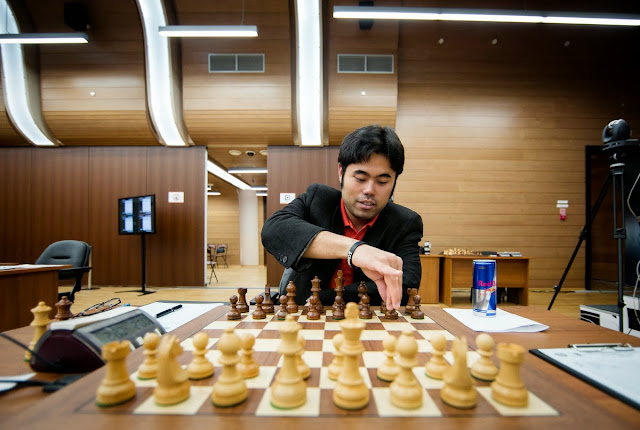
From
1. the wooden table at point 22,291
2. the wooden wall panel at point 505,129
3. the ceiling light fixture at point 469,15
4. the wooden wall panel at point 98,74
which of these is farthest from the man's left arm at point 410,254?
the wooden wall panel at point 98,74

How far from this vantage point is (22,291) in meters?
2.45

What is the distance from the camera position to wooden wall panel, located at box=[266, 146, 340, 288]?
595cm

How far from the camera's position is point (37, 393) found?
62cm

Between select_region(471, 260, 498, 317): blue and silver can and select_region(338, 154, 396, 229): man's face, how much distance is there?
51 cm

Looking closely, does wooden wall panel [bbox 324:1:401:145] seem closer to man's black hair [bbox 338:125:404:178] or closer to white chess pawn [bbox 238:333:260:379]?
man's black hair [bbox 338:125:404:178]

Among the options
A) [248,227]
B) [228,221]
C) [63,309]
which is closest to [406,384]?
[63,309]

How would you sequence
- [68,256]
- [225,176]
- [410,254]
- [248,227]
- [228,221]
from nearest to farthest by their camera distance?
[410,254] → [68,256] → [225,176] → [248,227] → [228,221]

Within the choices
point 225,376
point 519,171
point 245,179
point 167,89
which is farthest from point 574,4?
point 245,179

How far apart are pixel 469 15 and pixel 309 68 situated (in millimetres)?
2485

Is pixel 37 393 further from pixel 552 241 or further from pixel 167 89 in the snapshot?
pixel 552 241

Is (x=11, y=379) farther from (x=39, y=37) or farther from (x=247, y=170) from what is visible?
(x=247, y=170)

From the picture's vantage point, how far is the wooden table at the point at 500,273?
4.29 metres

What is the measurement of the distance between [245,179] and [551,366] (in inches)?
429

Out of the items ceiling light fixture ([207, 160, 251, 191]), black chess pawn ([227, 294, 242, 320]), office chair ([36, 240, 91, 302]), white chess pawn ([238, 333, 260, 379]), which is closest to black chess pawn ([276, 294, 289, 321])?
black chess pawn ([227, 294, 242, 320])
